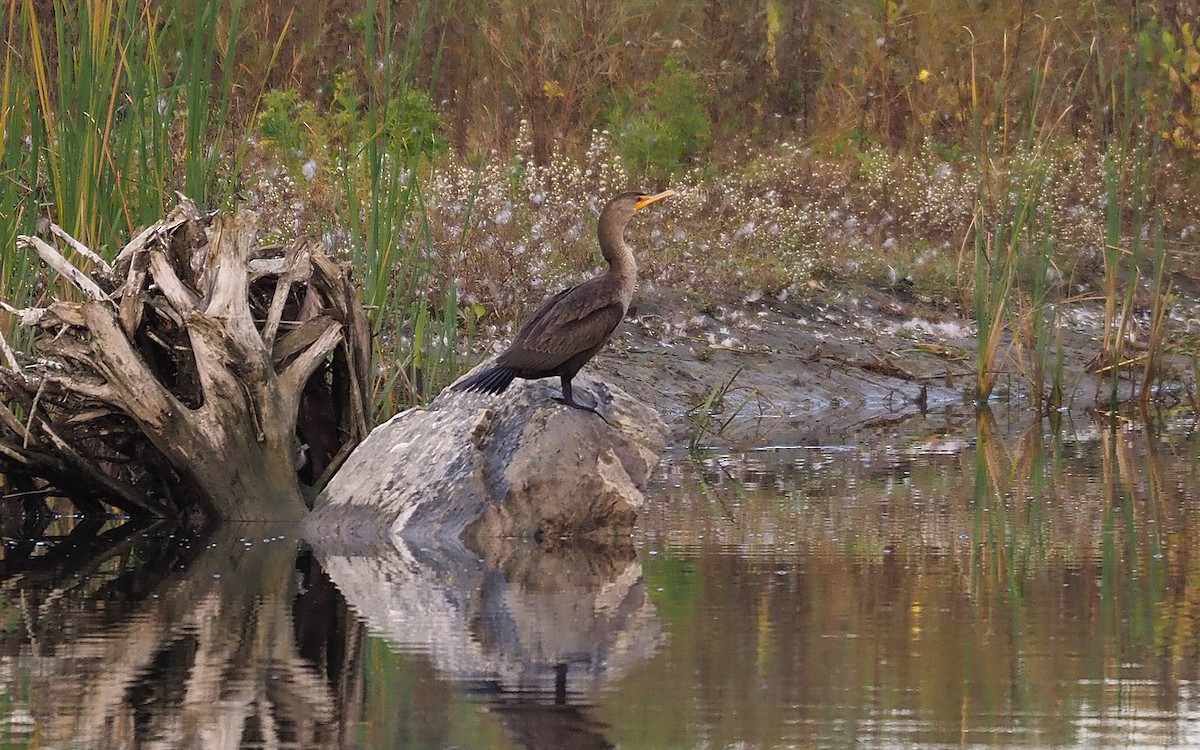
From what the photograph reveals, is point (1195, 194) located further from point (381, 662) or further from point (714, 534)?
point (381, 662)

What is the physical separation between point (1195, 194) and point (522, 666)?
11.8 meters

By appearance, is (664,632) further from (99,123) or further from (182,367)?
(99,123)

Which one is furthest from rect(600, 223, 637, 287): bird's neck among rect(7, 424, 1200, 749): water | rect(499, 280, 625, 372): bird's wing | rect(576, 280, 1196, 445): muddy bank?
rect(576, 280, 1196, 445): muddy bank

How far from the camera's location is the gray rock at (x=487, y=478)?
687 cm

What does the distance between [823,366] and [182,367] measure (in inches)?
213

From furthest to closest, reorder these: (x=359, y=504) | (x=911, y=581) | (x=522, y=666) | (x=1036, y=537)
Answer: (x=359, y=504), (x=1036, y=537), (x=911, y=581), (x=522, y=666)

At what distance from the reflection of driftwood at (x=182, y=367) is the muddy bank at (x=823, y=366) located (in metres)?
3.20

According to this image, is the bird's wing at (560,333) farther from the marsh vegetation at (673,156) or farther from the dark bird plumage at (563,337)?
the marsh vegetation at (673,156)

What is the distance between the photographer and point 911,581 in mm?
5613

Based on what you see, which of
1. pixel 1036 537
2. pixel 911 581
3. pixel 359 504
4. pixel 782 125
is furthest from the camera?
pixel 782 125

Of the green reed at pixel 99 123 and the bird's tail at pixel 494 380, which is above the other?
the green reed at pixel 99 123

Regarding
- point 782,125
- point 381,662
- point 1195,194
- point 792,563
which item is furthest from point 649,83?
point 381,662

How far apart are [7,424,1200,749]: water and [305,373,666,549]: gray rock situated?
22 cm

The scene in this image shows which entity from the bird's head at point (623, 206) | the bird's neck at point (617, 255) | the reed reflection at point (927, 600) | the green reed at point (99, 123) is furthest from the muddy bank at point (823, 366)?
the green reed at point (99, 123)
